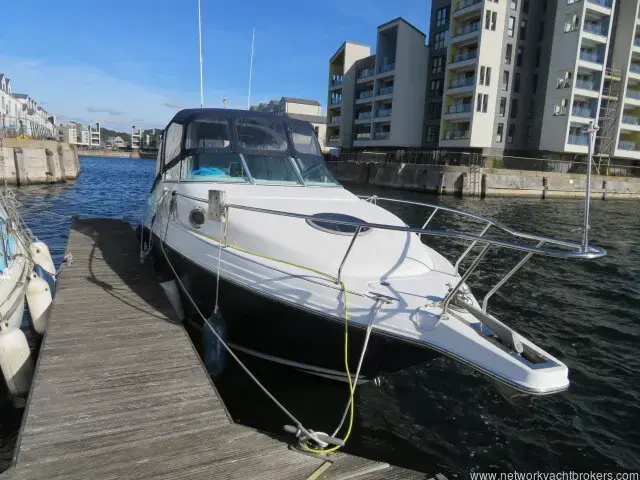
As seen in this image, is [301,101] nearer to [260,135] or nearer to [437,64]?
[437,64]

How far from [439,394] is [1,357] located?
224 inches

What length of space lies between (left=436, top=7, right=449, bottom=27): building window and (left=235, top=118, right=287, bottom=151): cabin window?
5373 centimetres

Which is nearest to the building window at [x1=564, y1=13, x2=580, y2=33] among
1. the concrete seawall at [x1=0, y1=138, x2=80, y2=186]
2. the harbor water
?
the harbor water

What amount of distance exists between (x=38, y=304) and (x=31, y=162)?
31053 mm

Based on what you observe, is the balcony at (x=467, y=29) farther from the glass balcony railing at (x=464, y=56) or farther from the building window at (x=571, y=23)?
the building window at (x=571, y=23)

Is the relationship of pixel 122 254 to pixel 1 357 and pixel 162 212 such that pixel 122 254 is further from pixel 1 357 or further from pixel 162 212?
pixel 1 357

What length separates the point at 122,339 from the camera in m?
5.44

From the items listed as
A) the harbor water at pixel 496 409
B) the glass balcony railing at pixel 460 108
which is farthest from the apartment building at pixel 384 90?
the harbor water at pixel 496 409

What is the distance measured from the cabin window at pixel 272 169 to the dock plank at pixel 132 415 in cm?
258

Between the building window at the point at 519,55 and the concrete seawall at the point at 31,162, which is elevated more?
the building window at the point at 519,55

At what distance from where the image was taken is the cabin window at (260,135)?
7512 millimetres

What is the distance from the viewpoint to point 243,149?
24.3ft

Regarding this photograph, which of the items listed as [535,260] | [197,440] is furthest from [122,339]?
[535,260]

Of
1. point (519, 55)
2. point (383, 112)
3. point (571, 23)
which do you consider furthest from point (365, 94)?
point (571, 23)
